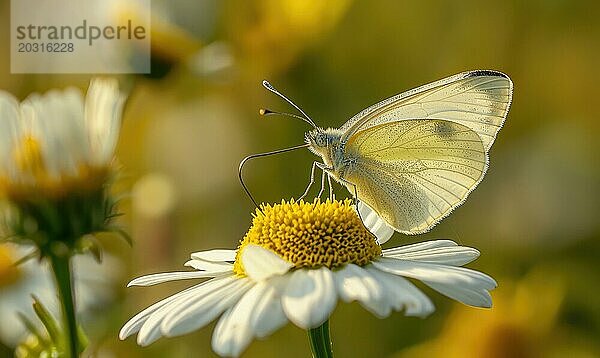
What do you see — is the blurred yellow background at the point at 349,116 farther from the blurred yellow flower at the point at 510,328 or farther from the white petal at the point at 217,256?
the white petal at the point at 217,256

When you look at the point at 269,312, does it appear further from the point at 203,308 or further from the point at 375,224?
the point at 375,224

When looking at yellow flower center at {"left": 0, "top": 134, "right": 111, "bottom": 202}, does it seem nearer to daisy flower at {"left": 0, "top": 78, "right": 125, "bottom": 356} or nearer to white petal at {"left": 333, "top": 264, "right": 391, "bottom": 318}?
daisy flower at {"left": 0, "top": 78, "right": 125, "bottom": 356}

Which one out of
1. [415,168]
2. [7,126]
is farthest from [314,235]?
[7,126]

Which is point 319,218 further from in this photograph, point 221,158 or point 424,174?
point 221,158

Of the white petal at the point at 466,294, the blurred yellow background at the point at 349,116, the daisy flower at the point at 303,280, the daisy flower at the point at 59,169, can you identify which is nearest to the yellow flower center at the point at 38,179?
the daisy flower at the point at 59,169

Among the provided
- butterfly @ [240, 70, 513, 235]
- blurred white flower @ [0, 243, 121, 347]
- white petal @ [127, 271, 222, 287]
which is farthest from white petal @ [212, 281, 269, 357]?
blurred white flower @ [0, 243, 121, 347]

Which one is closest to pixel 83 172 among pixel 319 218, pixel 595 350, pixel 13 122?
pixel 13 122
